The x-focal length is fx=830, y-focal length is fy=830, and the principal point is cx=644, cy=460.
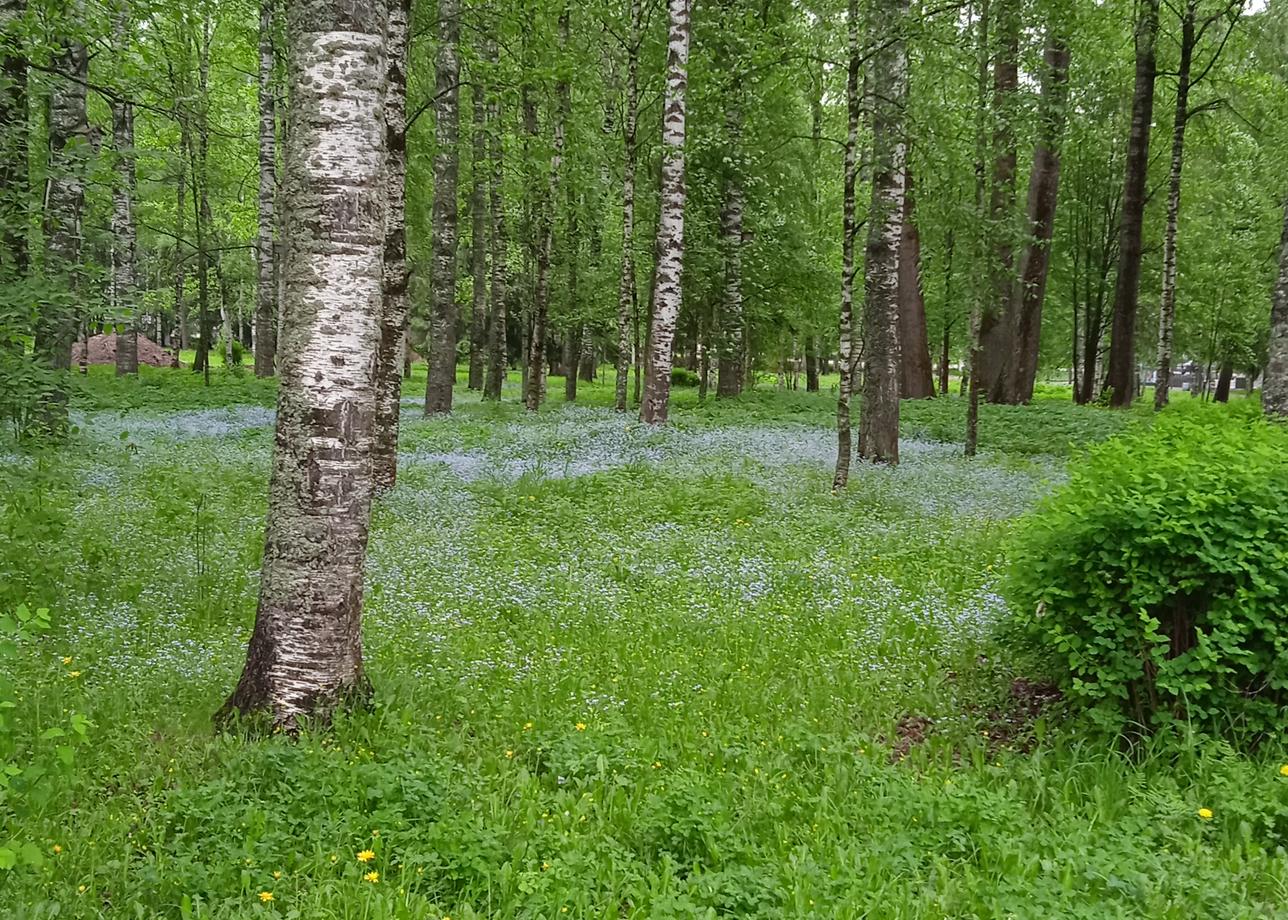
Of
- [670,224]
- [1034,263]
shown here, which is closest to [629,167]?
[670,224]

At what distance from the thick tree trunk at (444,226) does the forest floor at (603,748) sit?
9992 mm

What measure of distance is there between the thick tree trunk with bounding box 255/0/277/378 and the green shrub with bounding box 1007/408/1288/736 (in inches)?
832

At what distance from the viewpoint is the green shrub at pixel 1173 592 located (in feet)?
14.1

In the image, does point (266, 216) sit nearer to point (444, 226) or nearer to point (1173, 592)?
point (444, 226)

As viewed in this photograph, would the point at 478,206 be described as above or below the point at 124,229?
above

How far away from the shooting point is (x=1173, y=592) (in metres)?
4.38

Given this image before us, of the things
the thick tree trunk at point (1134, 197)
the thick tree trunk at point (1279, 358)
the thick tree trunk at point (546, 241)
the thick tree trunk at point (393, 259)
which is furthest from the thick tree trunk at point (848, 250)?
the thick tree trunk at point (1134, 197)

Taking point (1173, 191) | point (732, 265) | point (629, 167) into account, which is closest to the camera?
point (1173, 191)

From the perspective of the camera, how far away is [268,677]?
4621 millimetres

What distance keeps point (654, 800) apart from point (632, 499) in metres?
6.50

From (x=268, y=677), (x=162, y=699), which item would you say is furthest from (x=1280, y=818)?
(x=162, y=699)

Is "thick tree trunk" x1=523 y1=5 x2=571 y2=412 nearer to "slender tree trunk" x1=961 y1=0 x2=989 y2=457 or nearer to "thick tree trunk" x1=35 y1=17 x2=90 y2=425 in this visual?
"thick tree trunk" x1=35 y1=17 x2=90 y2=425

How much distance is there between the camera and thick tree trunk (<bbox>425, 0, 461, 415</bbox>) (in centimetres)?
1739

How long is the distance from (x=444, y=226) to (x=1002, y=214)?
11341 mm
